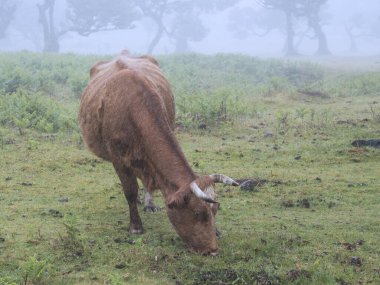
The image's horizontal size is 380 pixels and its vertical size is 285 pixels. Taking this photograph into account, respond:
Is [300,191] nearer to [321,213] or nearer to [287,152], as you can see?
[321,213]

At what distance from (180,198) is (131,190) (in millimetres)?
1407

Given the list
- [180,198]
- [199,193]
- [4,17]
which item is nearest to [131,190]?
[180,198]

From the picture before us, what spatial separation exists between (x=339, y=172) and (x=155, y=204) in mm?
3871

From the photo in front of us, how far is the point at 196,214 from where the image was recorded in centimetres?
563

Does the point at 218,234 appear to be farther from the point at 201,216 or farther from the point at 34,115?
the point at 34,115

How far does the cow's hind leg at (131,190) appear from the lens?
6.73 metres

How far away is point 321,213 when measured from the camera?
Result: 25.0ft

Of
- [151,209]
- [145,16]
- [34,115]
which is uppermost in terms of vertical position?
[151,209]

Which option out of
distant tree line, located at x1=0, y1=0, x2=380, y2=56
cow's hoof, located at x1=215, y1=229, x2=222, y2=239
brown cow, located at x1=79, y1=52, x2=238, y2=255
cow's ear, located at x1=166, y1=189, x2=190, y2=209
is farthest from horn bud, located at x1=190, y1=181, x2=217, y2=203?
distant tree line, located at x1=0, y1=0, x2=380, y2=56

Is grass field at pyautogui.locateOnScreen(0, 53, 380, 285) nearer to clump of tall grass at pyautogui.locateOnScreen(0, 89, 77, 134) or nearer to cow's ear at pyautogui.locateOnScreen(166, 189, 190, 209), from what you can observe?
clump of tall grass at pyautogui.locateOnScreen(0, 89, 77, 134)

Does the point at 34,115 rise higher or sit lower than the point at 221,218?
lower

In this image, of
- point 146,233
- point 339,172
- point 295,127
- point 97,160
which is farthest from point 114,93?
point 295,127

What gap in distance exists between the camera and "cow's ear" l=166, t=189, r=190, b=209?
5.56 m

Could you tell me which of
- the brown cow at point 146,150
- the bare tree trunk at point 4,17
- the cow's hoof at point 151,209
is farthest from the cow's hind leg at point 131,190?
the bare tree trunk at point 4,17
